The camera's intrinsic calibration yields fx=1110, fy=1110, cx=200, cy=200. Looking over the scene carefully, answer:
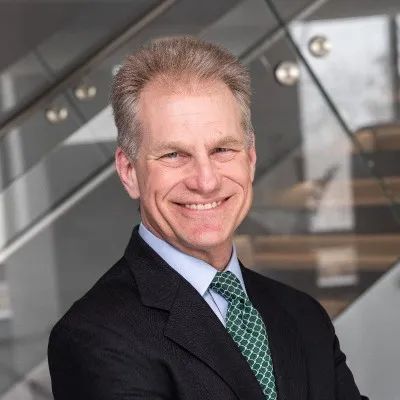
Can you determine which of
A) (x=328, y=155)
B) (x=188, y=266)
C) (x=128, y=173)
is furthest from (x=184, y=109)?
(x=328, y=155)

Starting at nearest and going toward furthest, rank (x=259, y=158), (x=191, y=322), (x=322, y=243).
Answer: (x=191, y=322), (x=259, y=158), (x=322, y=243)

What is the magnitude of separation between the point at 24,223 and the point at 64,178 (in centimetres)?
22

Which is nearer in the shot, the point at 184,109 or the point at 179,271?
the point at 184,109

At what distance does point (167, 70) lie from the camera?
1.99 metres

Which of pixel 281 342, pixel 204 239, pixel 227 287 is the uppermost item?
pixel 204 239

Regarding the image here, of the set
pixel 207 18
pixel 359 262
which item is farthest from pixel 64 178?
pixel 359 262

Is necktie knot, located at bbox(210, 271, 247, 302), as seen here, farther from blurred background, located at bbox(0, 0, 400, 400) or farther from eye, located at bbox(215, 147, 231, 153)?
blurred background, located at bbox(0, 0, 400, 400)

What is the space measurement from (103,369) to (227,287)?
333 millimetres

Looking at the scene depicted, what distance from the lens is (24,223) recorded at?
411 centimetres

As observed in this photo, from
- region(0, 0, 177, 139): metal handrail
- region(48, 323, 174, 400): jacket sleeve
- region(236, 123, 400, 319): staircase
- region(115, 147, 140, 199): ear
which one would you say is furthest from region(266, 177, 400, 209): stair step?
region(48, 323, 174, 400): jacket sleeve

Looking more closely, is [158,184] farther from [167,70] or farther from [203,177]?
[167,70]

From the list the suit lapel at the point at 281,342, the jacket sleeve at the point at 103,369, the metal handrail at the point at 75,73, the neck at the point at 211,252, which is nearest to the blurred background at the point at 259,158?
the metal handrail at the point at 75,73

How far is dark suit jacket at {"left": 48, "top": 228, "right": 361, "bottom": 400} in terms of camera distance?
1.90 m

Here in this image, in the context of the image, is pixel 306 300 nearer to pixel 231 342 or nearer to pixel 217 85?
pixel 231 342
